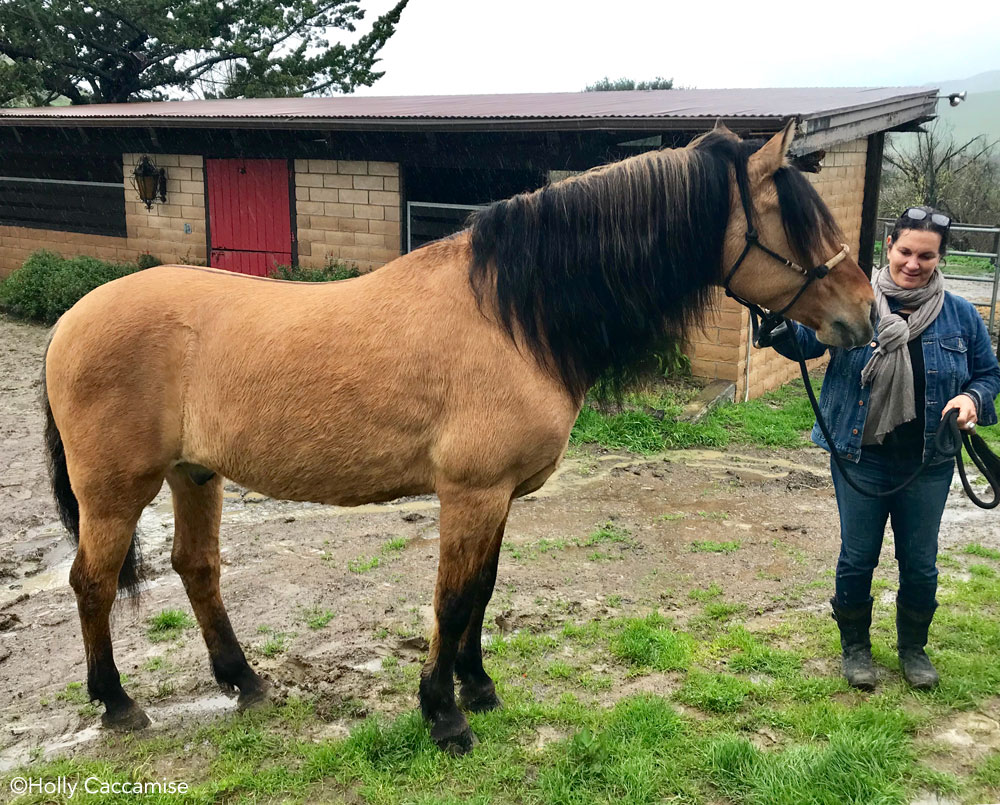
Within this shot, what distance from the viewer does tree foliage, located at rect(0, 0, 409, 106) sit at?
2155cm

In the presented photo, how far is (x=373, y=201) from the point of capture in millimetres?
10445

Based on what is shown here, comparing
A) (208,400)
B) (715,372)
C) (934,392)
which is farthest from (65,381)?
(715,372)

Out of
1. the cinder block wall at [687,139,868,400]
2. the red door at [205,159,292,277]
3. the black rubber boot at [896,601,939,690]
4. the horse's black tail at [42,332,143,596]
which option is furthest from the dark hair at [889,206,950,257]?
the red door at [205,159,292,277]

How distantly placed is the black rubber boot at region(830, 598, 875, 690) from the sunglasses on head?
1533 mm

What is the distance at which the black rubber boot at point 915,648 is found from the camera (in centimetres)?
321

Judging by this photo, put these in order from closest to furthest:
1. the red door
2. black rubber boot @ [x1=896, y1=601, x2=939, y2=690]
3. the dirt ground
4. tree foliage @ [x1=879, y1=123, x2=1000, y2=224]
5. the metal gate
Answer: black rubber boot @ [x1=896, y1=601, x2=939, y2=690]
the dirt ground
the metal gate
the red door
tree foliage @ [x1=879, y1=123, x2=1000, y2=224]

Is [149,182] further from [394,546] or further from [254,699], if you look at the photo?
[254,699]

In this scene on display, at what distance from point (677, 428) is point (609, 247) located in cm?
462

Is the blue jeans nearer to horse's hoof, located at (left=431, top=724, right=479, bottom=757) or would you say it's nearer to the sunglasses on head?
the sunglasses on head

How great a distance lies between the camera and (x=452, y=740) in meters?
2.91

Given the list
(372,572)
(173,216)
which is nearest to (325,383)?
(372,572)

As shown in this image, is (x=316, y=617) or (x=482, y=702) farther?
(x=316, y=617)

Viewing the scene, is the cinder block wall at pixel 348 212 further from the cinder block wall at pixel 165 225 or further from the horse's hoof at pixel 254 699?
the horse's hoof at pixel 254 699

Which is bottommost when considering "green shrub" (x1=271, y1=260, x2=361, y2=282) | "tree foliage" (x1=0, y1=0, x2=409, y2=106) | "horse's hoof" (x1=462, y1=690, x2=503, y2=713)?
"horse's hoof" (x1=462, y1=690, x2=503, y2=713)
